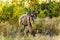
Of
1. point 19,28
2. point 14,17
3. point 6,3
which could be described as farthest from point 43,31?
point 6,3

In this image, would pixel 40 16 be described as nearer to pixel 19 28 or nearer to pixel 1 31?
pixel 19 28

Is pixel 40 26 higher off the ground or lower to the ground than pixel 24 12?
lower

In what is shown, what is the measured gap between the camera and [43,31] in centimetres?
531

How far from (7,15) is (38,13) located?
2.57 feet

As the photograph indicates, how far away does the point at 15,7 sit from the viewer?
19.5 feet

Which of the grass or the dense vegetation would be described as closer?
the grass

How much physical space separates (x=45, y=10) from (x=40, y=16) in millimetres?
360

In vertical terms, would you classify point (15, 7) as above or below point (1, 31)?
above

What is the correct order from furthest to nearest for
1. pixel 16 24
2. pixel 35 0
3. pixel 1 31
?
1. pixel 35 0
2. pixel 16 24
3. pixel 1 31

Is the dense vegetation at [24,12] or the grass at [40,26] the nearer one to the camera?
the grass at [40,26]

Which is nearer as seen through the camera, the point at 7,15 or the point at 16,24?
the point at 16,24

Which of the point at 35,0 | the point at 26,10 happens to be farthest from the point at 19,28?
the point at 35,0

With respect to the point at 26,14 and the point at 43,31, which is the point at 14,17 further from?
the point at 43,31

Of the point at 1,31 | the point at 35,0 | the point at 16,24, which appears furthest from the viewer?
the point at 35,0
